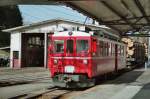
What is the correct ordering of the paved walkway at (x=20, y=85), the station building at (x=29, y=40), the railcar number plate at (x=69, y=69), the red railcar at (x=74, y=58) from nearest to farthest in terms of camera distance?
the paved walkway at (x=20, y=85)
the red railcar at (x=74, y=58)
the railcar number plate at (x=69, y=69)
the station building at (x=29, y=40)

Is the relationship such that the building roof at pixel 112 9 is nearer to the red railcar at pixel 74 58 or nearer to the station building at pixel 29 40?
the red railcar at pixel 74 58

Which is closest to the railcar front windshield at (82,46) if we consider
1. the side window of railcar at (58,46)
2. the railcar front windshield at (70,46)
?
the railcar front windshield at (70,46)

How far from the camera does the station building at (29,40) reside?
57319 mm

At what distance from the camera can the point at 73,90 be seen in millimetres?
21172

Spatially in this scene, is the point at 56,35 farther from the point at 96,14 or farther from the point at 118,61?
the point at 118,61

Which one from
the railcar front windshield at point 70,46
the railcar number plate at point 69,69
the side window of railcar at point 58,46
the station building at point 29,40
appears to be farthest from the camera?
the station building at point 29,40

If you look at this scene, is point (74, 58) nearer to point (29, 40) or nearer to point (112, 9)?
point (112, 9)

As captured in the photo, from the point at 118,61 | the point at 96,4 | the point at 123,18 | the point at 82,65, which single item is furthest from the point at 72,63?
the point at 118,61

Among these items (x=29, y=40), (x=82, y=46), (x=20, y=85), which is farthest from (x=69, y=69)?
(x=29, y=40)

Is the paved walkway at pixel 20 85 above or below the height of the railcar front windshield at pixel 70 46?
below

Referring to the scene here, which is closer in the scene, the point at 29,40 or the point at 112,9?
the point at 112,9

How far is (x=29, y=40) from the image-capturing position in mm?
64125

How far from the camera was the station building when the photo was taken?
57319 millimetres

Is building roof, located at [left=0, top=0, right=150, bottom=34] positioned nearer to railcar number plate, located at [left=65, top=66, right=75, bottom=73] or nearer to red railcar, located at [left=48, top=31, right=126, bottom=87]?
red railcar, located at [left=48, top=31, right=126, bottom=87]
